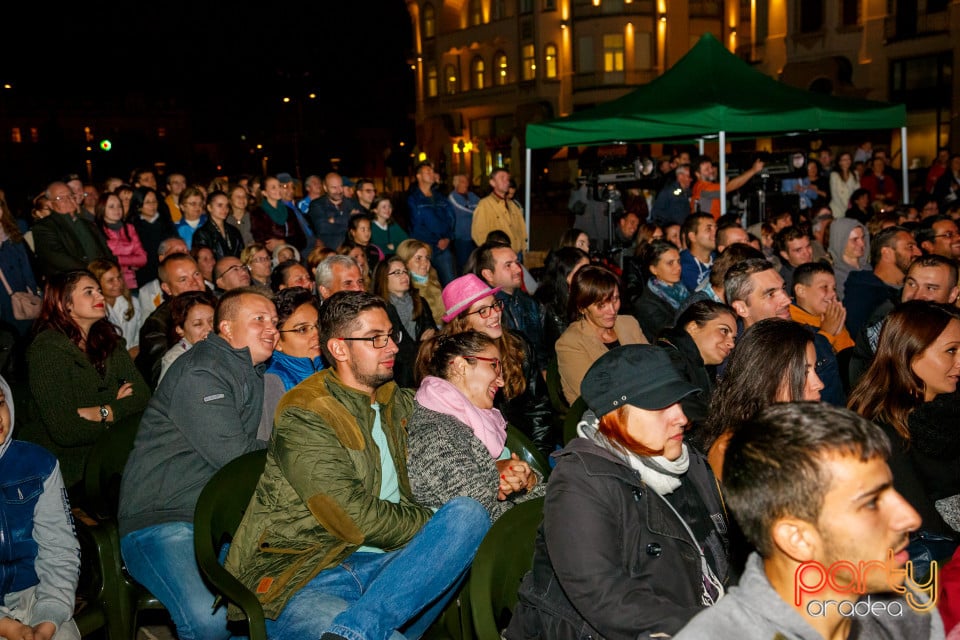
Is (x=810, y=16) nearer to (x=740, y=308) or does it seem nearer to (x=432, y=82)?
(x=432, y=82)

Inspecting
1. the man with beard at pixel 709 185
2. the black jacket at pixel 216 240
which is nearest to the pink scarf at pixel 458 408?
the black jacket at pixel 216 240

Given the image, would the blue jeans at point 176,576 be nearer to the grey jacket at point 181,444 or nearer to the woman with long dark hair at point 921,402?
the grey jacket at point 181,444

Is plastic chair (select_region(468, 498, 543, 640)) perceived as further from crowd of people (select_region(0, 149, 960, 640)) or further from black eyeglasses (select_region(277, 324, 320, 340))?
black eyeglasses (select_region(277, 324, 320, 340))

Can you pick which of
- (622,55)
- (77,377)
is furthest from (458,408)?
(622,55)

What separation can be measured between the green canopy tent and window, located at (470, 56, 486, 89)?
35.9 meters

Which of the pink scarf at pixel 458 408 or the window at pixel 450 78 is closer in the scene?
the pink scarf at pixel 458 408

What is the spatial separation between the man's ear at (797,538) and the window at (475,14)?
4583cm

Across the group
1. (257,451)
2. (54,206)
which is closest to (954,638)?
(257,451)

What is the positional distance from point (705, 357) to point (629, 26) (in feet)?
124

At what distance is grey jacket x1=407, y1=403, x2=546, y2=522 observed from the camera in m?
3.26

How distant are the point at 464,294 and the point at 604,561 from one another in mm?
2854

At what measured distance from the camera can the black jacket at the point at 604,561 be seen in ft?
7.49

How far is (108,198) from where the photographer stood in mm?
8234

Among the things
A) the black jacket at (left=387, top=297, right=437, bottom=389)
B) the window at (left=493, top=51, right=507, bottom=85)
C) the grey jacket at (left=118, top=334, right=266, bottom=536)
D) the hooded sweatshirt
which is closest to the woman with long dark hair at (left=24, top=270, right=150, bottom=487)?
the grey jacket at (left=118, top=334, right=266, bottom=536)
